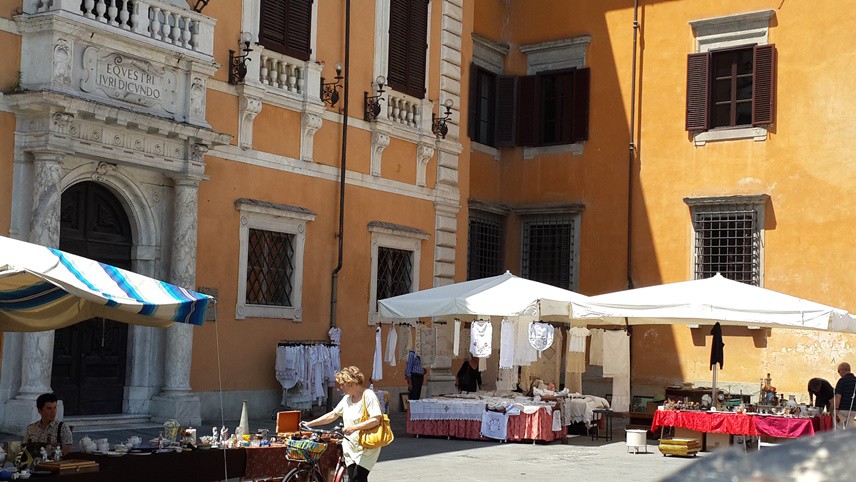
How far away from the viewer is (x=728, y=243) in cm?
2086

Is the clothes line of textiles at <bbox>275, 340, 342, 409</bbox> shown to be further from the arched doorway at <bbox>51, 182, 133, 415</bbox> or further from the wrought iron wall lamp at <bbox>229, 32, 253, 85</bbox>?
the wrought iron wall lamp at <bbox>229, 32, 253, 85</bbox>

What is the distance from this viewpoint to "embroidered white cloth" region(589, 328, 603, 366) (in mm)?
17953

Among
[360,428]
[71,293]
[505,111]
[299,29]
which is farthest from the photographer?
[505,111]

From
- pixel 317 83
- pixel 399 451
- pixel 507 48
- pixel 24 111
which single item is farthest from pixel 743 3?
pixel 24 111

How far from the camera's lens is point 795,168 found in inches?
792

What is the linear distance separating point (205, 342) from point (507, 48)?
10639mm

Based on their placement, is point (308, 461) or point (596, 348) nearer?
point (308, 461)

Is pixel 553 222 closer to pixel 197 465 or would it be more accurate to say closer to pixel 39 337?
pixel 39 337

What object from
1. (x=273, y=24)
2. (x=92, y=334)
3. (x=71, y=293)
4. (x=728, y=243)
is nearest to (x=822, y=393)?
(x=728, y=243)

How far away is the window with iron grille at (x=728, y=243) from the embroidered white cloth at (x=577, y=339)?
475 cm

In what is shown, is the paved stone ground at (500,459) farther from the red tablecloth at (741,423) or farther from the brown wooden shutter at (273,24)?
the brown wooden shutter at (273,24)

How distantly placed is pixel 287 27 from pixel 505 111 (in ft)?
23.6

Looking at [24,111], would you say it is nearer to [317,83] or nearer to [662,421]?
[317,83]

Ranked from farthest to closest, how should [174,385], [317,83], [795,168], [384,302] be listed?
[795,168] < [317,83] < [384,302] < [174,385]
